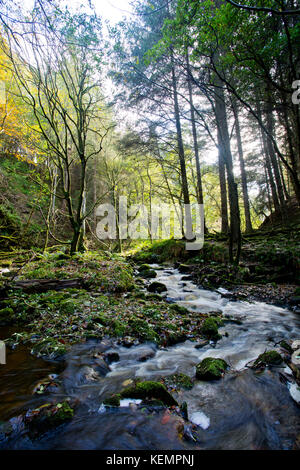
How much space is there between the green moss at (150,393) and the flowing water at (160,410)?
0.09m

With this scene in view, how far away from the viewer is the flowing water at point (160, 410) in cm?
182

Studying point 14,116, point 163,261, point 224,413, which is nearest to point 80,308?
point 224,413

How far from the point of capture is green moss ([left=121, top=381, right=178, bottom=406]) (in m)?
2.20

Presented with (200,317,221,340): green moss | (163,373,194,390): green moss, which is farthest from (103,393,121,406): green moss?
(200,317,221,340): green moss

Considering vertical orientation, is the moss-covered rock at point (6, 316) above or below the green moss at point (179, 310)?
above

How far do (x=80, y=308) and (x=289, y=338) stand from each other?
417 centimetres

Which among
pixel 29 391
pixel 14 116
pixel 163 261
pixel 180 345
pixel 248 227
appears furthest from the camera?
pixel 248 227

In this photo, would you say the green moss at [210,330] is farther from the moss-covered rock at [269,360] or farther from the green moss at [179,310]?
the moss-covered rock at [269,360]

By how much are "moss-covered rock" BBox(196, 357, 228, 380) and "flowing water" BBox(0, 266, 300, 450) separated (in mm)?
94

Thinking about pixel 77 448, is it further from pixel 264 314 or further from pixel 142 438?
pixel 264 314

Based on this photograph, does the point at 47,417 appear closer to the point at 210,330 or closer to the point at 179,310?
the point at 210,330

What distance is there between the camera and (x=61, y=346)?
3.22 m

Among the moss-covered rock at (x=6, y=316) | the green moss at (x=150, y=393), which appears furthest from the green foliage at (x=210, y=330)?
the moss-covered rock at (x=6, y=316)

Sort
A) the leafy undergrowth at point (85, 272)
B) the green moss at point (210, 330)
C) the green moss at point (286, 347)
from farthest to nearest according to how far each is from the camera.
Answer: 1. the leafy undergrowth at point (85, 272)
2. the green moss at point (210, 330)
3. the green moss at point (286, 347)
